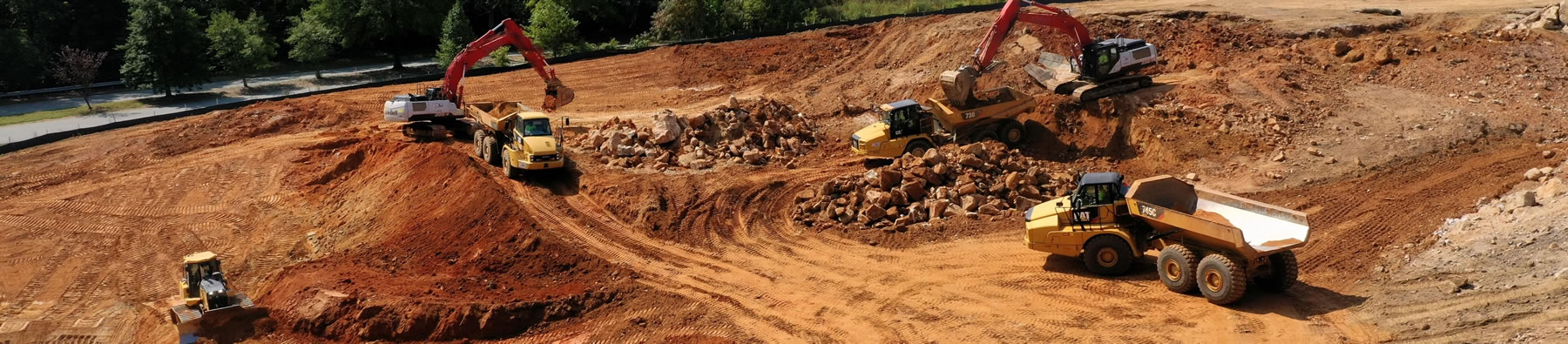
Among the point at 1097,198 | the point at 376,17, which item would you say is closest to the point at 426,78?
the point at 376,17

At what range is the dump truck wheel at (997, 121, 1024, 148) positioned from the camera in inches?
1056

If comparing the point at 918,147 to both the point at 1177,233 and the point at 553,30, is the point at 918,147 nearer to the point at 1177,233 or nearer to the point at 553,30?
the point at 1177,233

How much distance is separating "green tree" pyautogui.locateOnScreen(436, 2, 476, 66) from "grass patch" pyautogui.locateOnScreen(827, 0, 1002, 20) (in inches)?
559

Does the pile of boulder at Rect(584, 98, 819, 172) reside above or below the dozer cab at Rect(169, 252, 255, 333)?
above

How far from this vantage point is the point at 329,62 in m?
48.5

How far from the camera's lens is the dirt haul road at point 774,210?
17.6m

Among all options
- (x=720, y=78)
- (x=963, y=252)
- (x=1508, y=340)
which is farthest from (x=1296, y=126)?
(x=720, y=78)

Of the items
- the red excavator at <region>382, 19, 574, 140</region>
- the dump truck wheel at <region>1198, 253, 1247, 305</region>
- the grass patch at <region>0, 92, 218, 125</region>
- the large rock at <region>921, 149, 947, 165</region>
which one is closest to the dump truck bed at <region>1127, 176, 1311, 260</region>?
the dump truck wheel at <region>1198, 253, 1247, 305</region>

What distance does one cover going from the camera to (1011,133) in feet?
88.1

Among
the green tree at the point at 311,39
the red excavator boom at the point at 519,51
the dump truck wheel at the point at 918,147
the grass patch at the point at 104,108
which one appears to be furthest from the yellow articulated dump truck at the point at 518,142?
the green tree at the point at 311,39

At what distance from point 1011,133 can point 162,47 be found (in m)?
28.7

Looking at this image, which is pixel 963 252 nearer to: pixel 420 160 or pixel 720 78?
pixel 420 160

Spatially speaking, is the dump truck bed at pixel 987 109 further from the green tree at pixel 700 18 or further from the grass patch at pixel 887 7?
the green tree at pixel 700 18

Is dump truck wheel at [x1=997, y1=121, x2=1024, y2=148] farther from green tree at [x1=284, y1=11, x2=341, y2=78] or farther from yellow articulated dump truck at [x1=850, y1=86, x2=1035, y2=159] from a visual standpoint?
green tree at [x1=284, y1=11, x2=341, y2=78]
